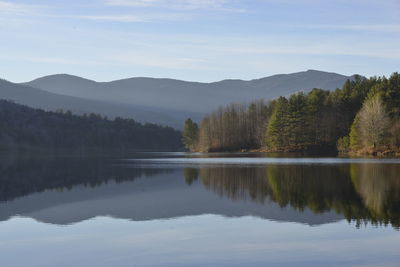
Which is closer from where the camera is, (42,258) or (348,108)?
(42,258)

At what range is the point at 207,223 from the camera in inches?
1123

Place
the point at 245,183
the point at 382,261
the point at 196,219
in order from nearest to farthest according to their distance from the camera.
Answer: the point at 382,261 → the point at 196,219 → the point at 245,183

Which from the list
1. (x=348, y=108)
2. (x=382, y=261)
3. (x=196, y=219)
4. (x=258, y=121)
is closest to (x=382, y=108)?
(x=348, y=108)

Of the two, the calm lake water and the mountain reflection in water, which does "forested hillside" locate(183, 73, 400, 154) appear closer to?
the mountain reflection in water

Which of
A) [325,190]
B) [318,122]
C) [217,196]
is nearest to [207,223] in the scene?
[217,196]

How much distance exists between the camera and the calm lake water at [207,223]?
20750 mm

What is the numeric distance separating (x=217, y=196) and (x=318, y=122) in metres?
89.0

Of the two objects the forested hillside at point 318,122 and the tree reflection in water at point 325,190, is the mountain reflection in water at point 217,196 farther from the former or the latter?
the forested hillside at point 318,122

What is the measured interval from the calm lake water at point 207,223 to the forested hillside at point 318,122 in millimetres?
50725

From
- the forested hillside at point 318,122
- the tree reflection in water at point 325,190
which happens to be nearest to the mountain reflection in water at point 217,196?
the tree reflection in water at point 325,190

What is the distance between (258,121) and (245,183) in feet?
331

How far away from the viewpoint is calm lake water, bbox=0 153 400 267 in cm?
2075

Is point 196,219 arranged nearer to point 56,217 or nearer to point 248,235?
point 248,235

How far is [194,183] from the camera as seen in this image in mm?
50375
